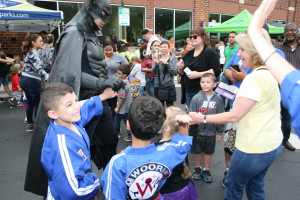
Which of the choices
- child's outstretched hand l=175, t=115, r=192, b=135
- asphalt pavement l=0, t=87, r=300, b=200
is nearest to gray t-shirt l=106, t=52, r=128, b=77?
asphalt pavement l=0, t=87, r=300, b=200

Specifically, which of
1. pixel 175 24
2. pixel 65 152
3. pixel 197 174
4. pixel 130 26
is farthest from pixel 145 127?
pixel 175 24

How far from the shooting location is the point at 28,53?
500 centimetres

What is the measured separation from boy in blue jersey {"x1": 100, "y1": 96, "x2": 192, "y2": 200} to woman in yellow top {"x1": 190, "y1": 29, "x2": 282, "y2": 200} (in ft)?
1.69

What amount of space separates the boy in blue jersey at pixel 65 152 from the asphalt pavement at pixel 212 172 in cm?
177

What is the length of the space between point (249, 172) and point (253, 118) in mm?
421

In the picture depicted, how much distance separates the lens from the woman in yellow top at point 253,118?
1.80 m

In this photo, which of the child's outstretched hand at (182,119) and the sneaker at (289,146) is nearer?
the child's outstretched hand at (182,119)

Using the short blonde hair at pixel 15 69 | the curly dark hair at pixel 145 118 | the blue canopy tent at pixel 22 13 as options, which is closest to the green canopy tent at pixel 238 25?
the blue canopy tent at pixel 22 13

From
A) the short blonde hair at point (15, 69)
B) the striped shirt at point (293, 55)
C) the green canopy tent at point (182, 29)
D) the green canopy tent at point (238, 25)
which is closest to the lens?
the striped shirt at point (293, 55)

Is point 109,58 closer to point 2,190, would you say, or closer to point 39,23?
point 2,190

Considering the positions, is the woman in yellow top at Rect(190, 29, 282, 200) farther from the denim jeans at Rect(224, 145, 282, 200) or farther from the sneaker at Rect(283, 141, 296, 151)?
the sneaker at Rect(283, 141, 296, 151)

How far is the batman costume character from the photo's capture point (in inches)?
77.3

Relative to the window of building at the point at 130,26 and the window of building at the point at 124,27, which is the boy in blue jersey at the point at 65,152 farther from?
the window of building at the point at 130,26

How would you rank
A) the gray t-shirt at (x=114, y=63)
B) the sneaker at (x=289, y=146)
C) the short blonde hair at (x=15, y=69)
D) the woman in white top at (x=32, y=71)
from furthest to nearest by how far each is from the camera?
the short blonde hair at (x=15, y=69) < the woman in white top at (x=32, y=71) < the gray t-shirt at (x=114, y=63) < the sneaker at (x=289, y=146)
